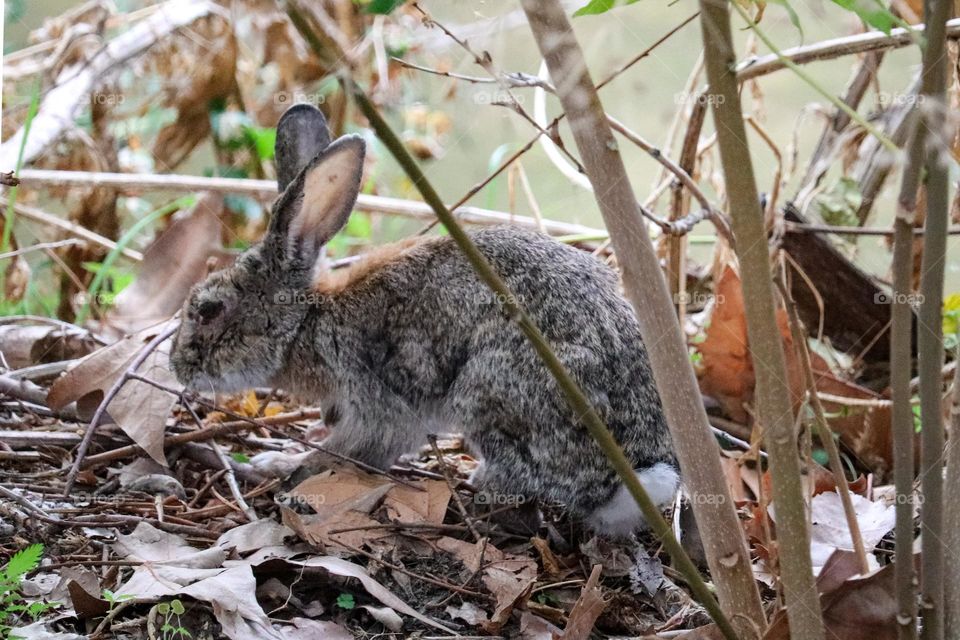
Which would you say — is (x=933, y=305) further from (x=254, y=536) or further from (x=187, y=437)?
(x=187, y=437)

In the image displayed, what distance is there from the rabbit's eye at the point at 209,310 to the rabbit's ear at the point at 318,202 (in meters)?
0.46

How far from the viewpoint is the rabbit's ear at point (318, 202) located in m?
4.73

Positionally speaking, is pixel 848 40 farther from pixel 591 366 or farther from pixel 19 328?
pixel 19 328

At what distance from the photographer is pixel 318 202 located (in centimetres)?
497

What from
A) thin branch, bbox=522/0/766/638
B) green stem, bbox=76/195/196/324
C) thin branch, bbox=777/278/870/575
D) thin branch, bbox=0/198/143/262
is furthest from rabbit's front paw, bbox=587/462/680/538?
thin branch, bbox=0/198/143/262

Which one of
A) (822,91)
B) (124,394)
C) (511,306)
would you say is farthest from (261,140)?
(822,91)

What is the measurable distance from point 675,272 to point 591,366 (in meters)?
1.25

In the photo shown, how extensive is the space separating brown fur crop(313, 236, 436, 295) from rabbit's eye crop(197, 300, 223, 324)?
1.65 feet

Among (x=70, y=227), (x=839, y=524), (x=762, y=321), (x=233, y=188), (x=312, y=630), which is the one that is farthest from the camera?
(x=70, y=227)

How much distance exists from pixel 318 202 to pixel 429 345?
2.99 ft

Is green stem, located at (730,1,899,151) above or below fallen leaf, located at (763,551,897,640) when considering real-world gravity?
above

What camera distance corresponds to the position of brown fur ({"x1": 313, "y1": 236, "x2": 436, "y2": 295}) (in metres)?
5.23

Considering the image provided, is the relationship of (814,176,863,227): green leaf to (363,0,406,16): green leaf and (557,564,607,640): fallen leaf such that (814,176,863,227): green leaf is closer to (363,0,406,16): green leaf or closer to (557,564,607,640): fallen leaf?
(363,0,406,16): green leaf

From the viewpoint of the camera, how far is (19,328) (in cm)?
571
